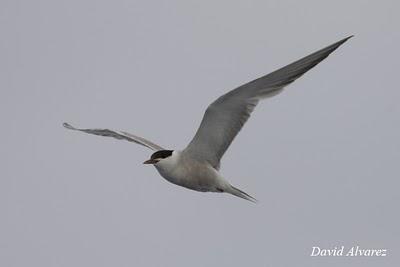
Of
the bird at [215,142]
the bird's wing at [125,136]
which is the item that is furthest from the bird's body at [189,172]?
the bird's wing at [125,136]

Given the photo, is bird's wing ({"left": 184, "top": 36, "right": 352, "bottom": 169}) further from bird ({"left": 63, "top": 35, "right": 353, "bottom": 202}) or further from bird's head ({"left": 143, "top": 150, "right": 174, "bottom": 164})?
bird's head ({"left": 143, "top": 150, "right": 174, "bottom": 164})

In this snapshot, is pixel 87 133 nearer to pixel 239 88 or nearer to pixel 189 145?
pixel 189 145

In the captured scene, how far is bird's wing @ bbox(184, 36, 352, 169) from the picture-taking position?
530 inches

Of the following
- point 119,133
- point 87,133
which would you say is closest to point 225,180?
point 119,133

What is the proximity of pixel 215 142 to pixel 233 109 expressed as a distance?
32.4 inches

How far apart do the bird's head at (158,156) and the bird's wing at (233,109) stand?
1.13 feet

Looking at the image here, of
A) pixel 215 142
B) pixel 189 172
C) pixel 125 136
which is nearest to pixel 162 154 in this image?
pixel 189 172

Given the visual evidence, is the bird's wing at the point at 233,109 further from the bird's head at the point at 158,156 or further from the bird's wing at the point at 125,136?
the bird's wing at the point at 125,136

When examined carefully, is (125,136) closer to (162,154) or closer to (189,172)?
(162,154)

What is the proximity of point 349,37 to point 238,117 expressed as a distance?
9.69ft

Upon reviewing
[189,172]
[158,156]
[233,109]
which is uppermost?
[233,109]

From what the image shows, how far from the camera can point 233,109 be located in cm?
1440

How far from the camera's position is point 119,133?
1659 centimetres

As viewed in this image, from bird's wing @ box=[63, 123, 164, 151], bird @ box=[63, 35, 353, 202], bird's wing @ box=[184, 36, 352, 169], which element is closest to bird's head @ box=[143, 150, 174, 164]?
bird @ box=[63, 35, 353, 202]
